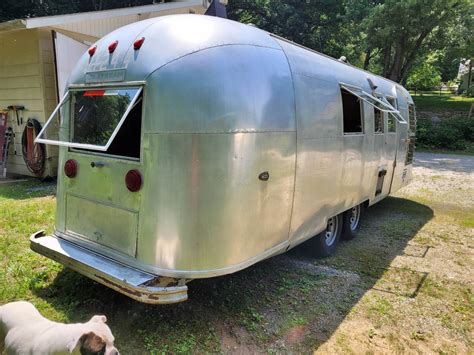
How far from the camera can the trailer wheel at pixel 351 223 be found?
576 cm

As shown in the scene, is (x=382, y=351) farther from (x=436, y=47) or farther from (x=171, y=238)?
(x=436, y=47)

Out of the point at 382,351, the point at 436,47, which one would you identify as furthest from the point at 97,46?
the point at 436,47

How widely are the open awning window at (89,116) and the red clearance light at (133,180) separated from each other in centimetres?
33

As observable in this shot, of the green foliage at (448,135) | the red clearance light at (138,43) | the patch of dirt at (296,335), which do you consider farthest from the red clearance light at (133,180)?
the green foliage at (448,135)

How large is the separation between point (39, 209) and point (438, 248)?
6673 mm

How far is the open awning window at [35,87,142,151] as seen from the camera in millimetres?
3227

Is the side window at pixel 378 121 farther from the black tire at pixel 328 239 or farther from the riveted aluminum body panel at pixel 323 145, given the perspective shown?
the black tire at pixel 328 239

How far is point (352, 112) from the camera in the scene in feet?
17.4

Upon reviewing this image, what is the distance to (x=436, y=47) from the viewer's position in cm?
2061

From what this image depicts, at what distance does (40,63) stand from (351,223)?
26.0ft

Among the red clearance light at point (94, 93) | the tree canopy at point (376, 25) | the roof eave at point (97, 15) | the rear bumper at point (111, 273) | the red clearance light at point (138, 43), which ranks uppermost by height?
the tree canopy at point (376, 25)

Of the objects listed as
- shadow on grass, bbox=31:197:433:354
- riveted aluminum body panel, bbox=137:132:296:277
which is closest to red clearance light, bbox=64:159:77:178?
riveted aluminum body panel, bbox=137:132:296:277

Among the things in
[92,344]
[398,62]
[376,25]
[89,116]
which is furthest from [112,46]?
[398,62]

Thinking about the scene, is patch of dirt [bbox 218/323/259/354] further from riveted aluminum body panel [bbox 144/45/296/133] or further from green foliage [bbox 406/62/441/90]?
green foliage [bbox 406/62/441/90]
